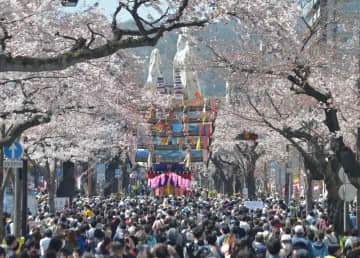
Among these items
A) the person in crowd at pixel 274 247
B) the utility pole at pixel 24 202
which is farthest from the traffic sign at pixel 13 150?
the person in crowd at pixel 274 247

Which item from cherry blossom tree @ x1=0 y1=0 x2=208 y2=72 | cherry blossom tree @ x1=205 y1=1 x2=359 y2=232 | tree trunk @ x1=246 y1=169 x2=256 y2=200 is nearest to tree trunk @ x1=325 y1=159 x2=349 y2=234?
cherry blossom tree @ x1=205 y1=1 x2=359 y2=232

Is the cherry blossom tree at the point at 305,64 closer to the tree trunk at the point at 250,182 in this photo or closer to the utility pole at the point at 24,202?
the utility pole at the point at 24,202

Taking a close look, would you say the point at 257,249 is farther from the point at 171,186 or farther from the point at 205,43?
the point at 171,186

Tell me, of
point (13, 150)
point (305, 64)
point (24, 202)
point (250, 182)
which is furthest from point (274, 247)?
point (250, 182)

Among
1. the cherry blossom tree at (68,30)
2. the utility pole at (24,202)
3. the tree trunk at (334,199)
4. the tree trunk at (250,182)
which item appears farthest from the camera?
the tree trunk at (250,182)

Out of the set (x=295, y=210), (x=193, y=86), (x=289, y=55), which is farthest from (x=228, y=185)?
(x=289, y=55)

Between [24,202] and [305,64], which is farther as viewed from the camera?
[24,202]

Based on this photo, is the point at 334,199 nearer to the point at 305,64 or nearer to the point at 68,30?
the point at 305,64

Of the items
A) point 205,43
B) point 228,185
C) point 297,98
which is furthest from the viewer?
point 228,185

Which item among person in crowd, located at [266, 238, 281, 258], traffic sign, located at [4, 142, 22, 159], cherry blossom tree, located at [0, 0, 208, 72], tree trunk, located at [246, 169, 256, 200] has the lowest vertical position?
person in crowd, located at [266, 238, 281, 258]

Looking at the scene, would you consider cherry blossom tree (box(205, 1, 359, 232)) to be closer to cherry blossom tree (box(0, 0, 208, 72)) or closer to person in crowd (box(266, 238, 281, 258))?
cherry blossom tree (box(0, 0, 208, 72))

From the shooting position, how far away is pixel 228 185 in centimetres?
6250

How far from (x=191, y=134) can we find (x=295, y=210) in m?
28.0

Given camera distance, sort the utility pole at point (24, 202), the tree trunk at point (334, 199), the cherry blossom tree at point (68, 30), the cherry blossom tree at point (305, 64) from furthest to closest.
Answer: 1. the tree trunk at point (334, 199)
2. the utility pole at point (24, 202)
3. the cherry blossom tree at point (305, 64)
4. the cherry blossom tree at point (68, 30)
